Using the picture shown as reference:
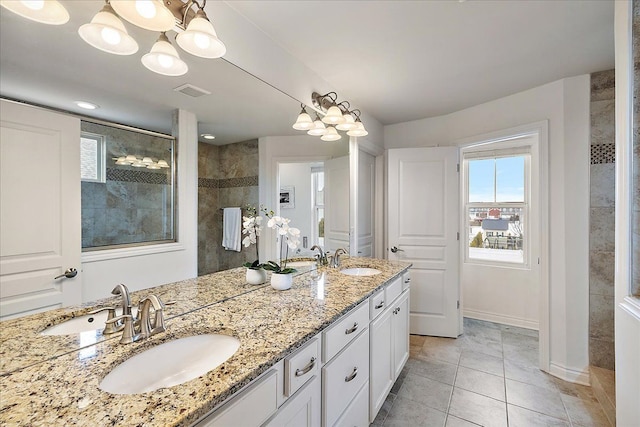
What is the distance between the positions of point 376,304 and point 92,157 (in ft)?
5.01

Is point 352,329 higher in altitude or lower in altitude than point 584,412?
higher

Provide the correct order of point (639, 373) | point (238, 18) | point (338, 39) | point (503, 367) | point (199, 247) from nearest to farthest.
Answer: point (639, 373), point (199, 247), point (238, 18), point (338, 39), point (503, 367)

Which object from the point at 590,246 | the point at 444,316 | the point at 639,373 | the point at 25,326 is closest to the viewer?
the point at 25,326

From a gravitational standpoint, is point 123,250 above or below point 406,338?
above

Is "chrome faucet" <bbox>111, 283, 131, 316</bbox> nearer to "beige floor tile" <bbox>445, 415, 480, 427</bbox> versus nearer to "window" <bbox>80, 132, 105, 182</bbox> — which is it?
"window" <bbox>80, 132, 105, 182</bbox>

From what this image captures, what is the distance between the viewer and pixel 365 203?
3107mm

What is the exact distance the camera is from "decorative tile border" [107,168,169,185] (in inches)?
39.1

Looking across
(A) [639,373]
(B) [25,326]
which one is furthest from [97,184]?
(A) [639,373]

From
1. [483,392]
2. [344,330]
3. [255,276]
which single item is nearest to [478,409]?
[483,392]

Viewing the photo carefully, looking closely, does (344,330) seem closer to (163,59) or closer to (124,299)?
(124,299)

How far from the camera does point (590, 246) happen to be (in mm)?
2178

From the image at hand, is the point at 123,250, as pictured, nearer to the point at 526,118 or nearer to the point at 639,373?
the point at 639,373

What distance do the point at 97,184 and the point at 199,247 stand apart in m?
0.51

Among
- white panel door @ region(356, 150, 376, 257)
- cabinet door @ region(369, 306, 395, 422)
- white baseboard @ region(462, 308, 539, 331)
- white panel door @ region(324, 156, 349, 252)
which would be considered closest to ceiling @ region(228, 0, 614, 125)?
white panel door @ region(324, 156, 349, 252)
